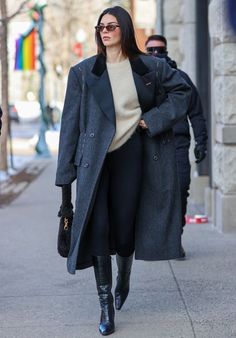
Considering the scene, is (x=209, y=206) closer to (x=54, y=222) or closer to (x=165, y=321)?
(x=54, y=222)

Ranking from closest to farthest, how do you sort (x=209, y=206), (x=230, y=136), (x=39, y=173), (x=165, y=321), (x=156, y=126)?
(x=156, y=126) < (x=165, y=321) < (x=230, y=136) < (x=209, y=206) < (x=39, y=173)

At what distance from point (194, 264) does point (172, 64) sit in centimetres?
170

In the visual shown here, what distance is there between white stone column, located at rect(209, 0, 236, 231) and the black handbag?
3.66 meters

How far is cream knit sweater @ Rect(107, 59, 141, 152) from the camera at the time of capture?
525 centimetres

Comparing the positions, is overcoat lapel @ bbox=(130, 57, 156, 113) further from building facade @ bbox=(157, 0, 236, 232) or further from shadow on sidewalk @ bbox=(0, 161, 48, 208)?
shadow on sidewalk @ bbox=(0, 161, 48, 208)

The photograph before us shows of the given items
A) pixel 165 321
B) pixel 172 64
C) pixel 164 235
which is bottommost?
pixel 165 321

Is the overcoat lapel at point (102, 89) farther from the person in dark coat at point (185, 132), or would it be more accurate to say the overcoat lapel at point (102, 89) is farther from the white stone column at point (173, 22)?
the white stone column at point (173, 22)

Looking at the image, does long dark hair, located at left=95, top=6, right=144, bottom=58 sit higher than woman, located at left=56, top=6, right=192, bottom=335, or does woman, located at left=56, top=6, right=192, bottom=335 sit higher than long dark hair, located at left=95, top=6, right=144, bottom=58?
long dark hair, located at left=95, top=6, right=144, bottom=58

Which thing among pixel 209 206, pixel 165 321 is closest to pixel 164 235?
pixel 165 321

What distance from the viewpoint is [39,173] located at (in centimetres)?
1844

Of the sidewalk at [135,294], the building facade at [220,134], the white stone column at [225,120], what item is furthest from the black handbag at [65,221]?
the white stone column at [225,120]

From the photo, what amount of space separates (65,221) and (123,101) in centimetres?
80

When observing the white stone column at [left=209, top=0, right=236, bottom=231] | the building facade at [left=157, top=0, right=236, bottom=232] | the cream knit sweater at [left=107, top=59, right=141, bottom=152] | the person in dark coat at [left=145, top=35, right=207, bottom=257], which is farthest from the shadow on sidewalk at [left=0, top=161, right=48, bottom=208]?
the cream knit sweater at [left=107, top=59, right=141, bottom=152]

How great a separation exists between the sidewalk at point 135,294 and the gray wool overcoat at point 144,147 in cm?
46
